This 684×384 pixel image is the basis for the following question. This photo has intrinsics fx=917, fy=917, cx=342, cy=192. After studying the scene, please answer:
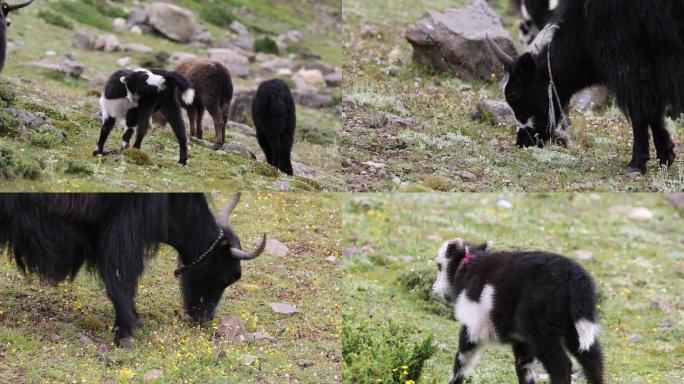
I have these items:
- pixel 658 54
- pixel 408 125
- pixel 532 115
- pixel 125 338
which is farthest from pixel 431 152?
pixel 125 338

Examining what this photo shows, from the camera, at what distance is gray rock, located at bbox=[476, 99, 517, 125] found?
35.7 feet

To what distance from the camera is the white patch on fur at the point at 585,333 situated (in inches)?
267

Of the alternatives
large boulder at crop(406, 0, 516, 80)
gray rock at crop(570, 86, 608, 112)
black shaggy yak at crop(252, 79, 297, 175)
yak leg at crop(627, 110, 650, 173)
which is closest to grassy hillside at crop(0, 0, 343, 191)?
black shaggy yak at crop(252, 79, 297, 175)

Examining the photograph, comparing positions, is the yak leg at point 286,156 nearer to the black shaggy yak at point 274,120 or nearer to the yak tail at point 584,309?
the black shaggy yak at point 274,120

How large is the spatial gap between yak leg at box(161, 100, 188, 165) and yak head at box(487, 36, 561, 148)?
3.81 m

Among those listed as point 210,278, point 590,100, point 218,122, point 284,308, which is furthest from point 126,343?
point 590,100

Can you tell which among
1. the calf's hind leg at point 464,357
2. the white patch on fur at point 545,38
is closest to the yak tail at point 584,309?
the calf's hind leg at point 464,357

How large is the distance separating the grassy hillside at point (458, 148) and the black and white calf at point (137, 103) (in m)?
1.92

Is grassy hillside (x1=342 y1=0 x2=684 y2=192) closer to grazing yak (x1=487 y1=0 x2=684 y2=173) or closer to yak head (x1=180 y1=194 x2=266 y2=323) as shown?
grazing yak (x1=487 y1=0 x2=684 y2=173)

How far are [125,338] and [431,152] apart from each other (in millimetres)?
3658

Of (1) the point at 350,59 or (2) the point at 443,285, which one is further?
(1) the point at 350,59

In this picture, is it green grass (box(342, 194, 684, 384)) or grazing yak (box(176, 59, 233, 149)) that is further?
grazing yak (box(176, 59, 233, 149))

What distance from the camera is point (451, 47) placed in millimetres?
13047

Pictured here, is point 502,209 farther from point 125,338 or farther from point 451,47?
point 125,338
